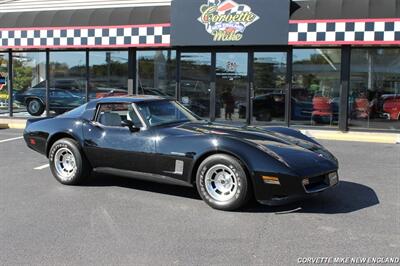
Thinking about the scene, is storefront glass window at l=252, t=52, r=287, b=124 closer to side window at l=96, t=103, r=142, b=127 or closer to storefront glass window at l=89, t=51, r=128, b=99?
storefront glass window at l=89, t=51, r=128, b=99

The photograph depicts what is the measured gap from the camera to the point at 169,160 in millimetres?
5746

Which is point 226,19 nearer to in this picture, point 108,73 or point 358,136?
point 108,73

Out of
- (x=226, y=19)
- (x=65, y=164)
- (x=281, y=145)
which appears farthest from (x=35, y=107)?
(x=281, y=145)

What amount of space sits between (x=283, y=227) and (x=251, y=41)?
8601 mm

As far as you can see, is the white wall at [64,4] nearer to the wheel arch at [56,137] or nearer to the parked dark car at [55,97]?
the parked dark car at [55,97]

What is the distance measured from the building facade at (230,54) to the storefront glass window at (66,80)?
32 millimetres

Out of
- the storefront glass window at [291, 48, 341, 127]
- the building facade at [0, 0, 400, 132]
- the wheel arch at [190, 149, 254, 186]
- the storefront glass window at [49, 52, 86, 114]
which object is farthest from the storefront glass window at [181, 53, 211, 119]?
the wheel arch at [190, 149, 254, 186]

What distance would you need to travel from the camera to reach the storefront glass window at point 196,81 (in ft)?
45.7

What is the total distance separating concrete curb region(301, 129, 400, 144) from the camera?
11633mm

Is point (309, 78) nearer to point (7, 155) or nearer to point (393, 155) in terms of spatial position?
point (393, 155)

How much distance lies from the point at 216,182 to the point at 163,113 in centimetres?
140

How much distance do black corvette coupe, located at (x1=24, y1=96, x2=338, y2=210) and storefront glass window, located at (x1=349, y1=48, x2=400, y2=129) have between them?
22.7ft

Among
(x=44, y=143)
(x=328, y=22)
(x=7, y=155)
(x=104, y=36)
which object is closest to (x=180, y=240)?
(x=44, y=143)

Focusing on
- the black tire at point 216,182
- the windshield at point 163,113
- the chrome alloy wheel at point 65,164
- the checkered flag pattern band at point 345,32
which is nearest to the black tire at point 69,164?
the chrome alloy wheel at point 65,164
